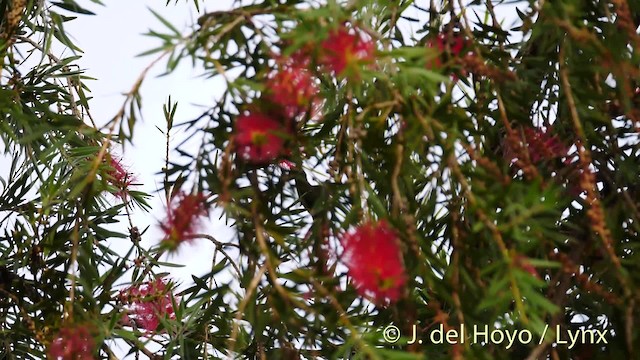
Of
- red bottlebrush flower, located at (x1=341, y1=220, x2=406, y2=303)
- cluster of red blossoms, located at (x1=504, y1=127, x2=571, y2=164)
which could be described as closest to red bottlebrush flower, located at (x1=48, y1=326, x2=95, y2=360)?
red bottlebrush flower, located at (x1=341, y1=220, x2=406, y2=303)

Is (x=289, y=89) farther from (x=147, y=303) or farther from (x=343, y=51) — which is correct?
(x=147, y=303)

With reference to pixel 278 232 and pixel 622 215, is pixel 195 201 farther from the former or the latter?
pixel 622 215

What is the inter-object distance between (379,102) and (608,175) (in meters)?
0.30

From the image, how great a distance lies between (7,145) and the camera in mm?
1477

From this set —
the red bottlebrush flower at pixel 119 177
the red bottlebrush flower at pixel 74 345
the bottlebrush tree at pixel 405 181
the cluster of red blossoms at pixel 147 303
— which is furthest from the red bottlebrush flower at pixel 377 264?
the red bottlebrush flower at pixel 119 177

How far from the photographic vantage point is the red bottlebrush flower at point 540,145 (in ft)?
3.19

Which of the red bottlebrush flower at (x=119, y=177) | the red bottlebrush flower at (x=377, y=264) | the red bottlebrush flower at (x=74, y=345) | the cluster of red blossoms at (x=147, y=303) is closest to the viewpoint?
the red bottlebrush flower at (x=377, y=264)

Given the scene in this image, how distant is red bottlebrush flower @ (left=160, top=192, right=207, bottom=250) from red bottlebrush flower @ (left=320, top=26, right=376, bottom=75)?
6.7 inches

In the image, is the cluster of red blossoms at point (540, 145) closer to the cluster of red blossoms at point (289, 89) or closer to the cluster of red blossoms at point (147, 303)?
the cluster of red blossoms at point (289, 89)

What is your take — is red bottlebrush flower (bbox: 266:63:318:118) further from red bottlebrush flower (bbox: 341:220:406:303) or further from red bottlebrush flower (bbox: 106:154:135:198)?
red bottlebrush flower (bbox: 106:154:135:198)

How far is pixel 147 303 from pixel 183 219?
539 mm

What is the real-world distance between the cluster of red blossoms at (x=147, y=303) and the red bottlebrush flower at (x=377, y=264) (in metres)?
0.50

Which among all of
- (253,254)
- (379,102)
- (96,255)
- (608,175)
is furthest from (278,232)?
(96,255)

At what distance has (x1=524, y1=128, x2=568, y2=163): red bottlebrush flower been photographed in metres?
0.97
